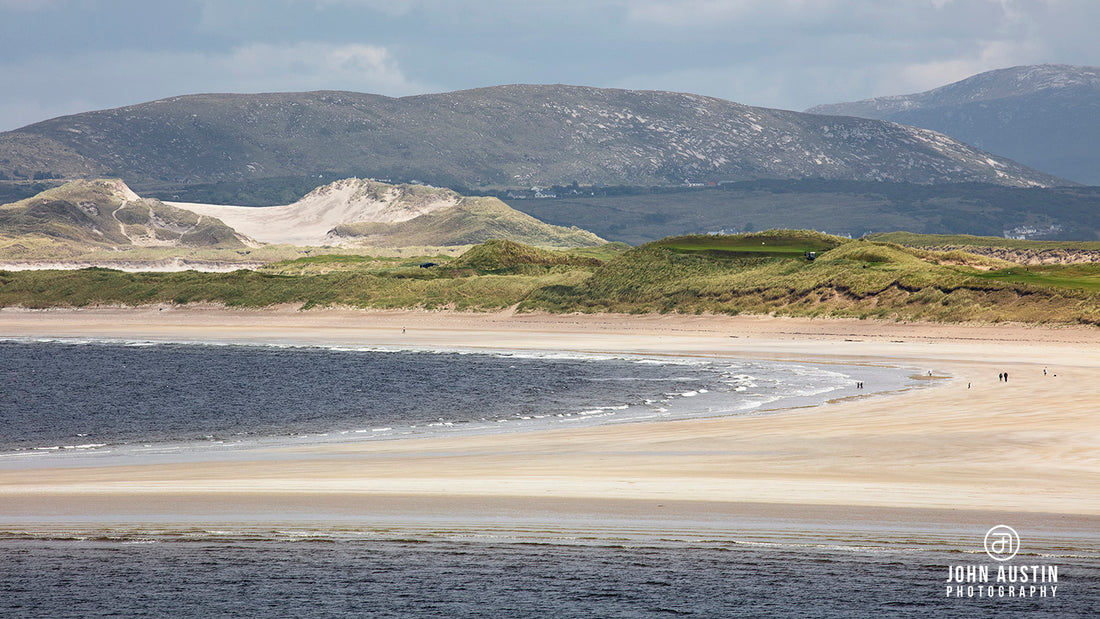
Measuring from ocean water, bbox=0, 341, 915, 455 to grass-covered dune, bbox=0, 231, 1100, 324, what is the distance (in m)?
21.2

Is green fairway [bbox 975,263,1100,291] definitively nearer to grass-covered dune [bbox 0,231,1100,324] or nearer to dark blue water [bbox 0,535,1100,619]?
grass-covered dune [bbox 0,231,1100,324]

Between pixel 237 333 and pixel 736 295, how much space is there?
136ft

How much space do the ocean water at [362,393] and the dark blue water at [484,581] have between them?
13.5 m

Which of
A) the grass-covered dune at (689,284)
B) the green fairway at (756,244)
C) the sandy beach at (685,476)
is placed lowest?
the sandy beach at (685,476)

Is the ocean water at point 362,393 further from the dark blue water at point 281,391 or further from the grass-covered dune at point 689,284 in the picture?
the grass-covered dune at point 689,284

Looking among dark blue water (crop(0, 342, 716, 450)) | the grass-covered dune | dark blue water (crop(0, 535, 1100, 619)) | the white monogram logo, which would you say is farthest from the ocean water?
the grass-covered dune

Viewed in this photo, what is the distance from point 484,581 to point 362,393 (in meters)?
28.4

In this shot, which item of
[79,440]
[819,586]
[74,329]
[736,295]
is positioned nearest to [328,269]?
[74,329]

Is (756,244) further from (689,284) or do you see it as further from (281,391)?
(281,391)

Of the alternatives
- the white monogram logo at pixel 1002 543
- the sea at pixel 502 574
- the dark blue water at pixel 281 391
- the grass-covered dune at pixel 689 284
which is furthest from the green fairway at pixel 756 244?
the sea at pixel 502 574

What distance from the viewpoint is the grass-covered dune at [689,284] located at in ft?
213

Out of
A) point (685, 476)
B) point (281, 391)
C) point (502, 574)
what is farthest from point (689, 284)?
point (502, 574)

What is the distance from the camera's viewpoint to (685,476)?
68.0 feet

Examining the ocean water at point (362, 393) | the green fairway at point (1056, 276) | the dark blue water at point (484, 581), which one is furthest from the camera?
the green fairway at point (1056, 276)
